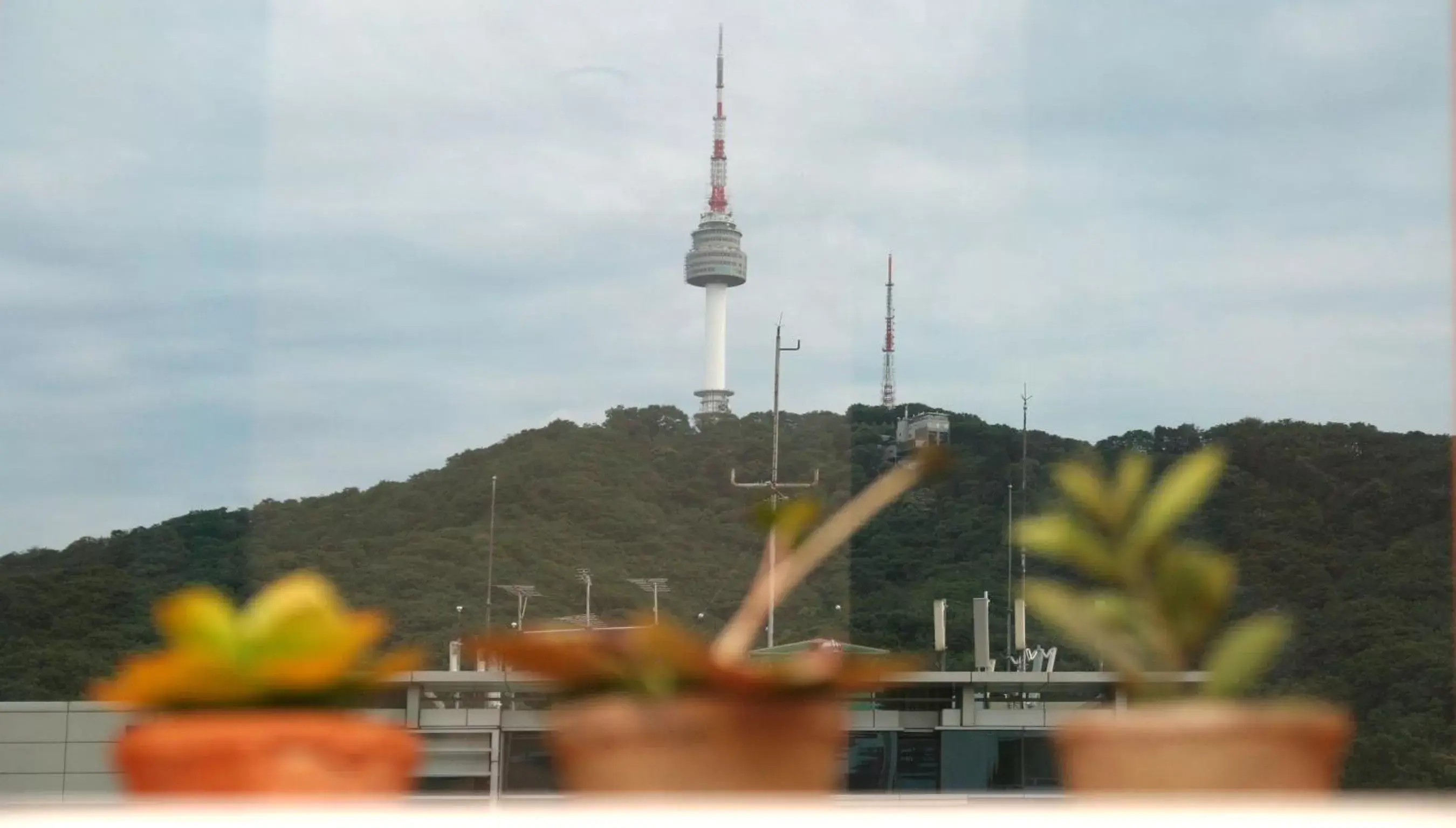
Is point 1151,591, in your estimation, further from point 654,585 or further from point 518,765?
point 654,585

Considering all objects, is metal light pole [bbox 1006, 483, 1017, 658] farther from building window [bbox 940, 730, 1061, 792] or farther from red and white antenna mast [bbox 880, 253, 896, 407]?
red and white antenna mast [bbox 880, 253, 896, 407]

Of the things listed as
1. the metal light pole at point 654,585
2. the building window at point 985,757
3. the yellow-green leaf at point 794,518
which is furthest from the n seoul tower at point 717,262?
the yellow-green leaf at point 794,518

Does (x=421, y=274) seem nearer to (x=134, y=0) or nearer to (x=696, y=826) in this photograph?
(x=134, y=0)

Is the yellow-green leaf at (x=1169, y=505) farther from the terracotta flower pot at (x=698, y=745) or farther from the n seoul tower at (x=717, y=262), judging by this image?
the n seoul tower at (x=717, y=262)

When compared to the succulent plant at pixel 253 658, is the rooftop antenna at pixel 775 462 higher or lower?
higher

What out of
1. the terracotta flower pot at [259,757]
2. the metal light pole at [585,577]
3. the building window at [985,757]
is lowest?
the building window at [985,757]

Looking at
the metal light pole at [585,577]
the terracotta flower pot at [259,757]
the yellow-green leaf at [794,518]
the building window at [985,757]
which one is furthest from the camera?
the metal light pole at [585,577]

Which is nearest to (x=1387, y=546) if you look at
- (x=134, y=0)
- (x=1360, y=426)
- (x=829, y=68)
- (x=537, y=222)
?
(x=1360, y=426)

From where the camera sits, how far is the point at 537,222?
39.4ft

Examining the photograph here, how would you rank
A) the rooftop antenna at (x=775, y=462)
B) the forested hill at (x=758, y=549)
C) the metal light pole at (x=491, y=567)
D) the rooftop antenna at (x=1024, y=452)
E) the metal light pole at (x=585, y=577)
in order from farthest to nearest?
the metal light pole at (x=585, y=577) → the metal light pole at (x=491, y=567) → the forested hill at (x=758, y=549) → the rooftop antenna at (x=775, y=462) → the rooftop antenna at (x=1024, y=452)

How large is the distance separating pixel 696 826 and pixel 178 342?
11365 millimetres

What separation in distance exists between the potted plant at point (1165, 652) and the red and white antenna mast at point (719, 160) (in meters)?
10.5

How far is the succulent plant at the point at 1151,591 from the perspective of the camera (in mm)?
621

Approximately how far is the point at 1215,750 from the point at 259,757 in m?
0.33
